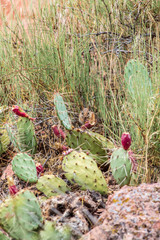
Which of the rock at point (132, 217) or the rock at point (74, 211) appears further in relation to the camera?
the rock at point (74, 211)

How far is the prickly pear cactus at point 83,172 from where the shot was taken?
1481 mm

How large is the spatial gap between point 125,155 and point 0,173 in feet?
3.21

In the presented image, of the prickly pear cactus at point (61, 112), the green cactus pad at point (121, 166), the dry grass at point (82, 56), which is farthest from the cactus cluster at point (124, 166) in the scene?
the dry grass at point (82, 56)

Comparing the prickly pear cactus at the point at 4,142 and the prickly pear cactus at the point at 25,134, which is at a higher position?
the prickly pear cactus at the point at 25,134

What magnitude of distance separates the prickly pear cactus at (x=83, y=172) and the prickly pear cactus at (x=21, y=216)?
A: 0.46 meters

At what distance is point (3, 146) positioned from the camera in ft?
7.39

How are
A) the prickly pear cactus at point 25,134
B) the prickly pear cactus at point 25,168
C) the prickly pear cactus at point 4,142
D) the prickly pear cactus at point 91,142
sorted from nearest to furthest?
the prickly pear cactus at point 25,168 → the prickly pear cactus at point 91,142 → the prickly pear cactus at point 25,134 → the prickly pear cactus at point 4,142

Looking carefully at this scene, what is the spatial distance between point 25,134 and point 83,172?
0.69 m

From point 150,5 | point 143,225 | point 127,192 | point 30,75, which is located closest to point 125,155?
point 127,192

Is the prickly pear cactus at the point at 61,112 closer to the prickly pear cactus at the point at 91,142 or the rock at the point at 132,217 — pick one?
the prickly pear cactus at the point at 91,142

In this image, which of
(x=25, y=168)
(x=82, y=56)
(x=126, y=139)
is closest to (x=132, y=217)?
(x=126, y=139)

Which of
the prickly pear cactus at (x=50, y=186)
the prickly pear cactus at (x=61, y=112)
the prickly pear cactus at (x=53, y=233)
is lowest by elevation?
the prickly pear cactus at (x=50, y=186)

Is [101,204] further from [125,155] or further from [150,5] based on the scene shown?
[150,5]

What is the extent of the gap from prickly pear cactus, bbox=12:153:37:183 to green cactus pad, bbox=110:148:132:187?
404 mm
